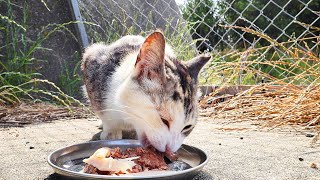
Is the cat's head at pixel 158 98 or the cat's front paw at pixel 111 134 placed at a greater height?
the cat's head at pixel 158 98

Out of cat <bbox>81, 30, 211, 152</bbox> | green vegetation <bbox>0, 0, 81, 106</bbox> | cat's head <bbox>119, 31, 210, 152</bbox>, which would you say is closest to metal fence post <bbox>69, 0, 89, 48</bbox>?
green vegetation <bbox>0, 0, 81, 106</bbox>

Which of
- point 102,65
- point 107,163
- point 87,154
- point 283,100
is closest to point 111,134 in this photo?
point 102,65

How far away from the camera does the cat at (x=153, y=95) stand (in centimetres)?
155

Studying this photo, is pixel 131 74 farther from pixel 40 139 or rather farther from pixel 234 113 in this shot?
pixel 234 113

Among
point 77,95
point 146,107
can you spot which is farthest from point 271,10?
point 146,107

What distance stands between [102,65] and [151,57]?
0.54 meters

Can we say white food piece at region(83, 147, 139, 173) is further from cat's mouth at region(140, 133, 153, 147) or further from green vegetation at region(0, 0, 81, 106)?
green vegetation at region(0, 0, 81, 106)

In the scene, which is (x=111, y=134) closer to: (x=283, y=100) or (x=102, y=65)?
(x=102, y=65)

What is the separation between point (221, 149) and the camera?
72.2 inches

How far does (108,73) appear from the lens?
2.03m

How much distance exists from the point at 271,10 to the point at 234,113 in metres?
7.19

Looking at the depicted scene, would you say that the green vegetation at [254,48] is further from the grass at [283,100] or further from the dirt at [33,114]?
the dirt at [33,114]

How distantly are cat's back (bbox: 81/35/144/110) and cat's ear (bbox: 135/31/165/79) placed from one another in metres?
0.37

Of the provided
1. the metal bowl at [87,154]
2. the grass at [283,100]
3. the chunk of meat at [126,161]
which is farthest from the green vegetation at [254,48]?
the chunk of meat at [126,161]
